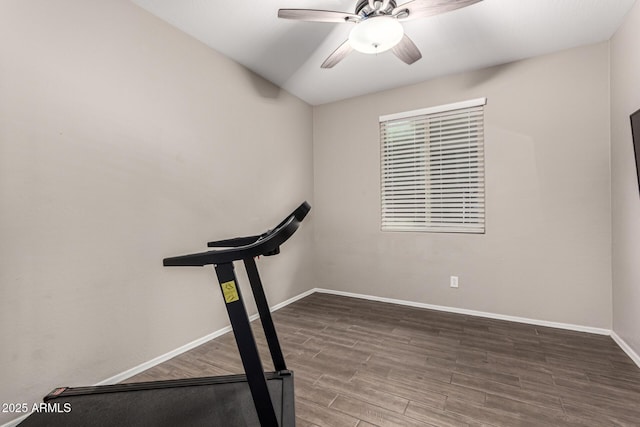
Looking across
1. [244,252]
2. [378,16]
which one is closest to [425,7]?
[378,16]

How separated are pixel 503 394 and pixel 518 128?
246cm

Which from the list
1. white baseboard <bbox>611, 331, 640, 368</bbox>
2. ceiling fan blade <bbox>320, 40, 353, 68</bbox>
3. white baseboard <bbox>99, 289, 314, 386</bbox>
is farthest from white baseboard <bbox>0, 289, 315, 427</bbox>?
white baseboard <bbox>611, 331, 640, 368</bbox>

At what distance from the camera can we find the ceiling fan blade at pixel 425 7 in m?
1.75

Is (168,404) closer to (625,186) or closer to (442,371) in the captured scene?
(442,371)

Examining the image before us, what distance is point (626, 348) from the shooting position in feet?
7.54

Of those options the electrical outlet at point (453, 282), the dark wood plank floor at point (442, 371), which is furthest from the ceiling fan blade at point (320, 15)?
the electrical outlet at point (453, 282)

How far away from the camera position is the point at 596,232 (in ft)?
8.76

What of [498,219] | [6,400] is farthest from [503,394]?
[6,400]

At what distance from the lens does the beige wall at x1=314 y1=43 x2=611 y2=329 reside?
105 inches

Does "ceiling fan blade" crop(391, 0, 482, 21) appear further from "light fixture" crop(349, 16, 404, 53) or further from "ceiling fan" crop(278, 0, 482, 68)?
"light fixture" crop(349, 16, 404, 53)

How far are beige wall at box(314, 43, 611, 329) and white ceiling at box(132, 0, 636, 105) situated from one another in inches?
10.9

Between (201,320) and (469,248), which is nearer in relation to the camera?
(201,320)

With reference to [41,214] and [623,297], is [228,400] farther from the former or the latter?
[623,297]

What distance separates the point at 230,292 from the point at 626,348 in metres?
3.08
